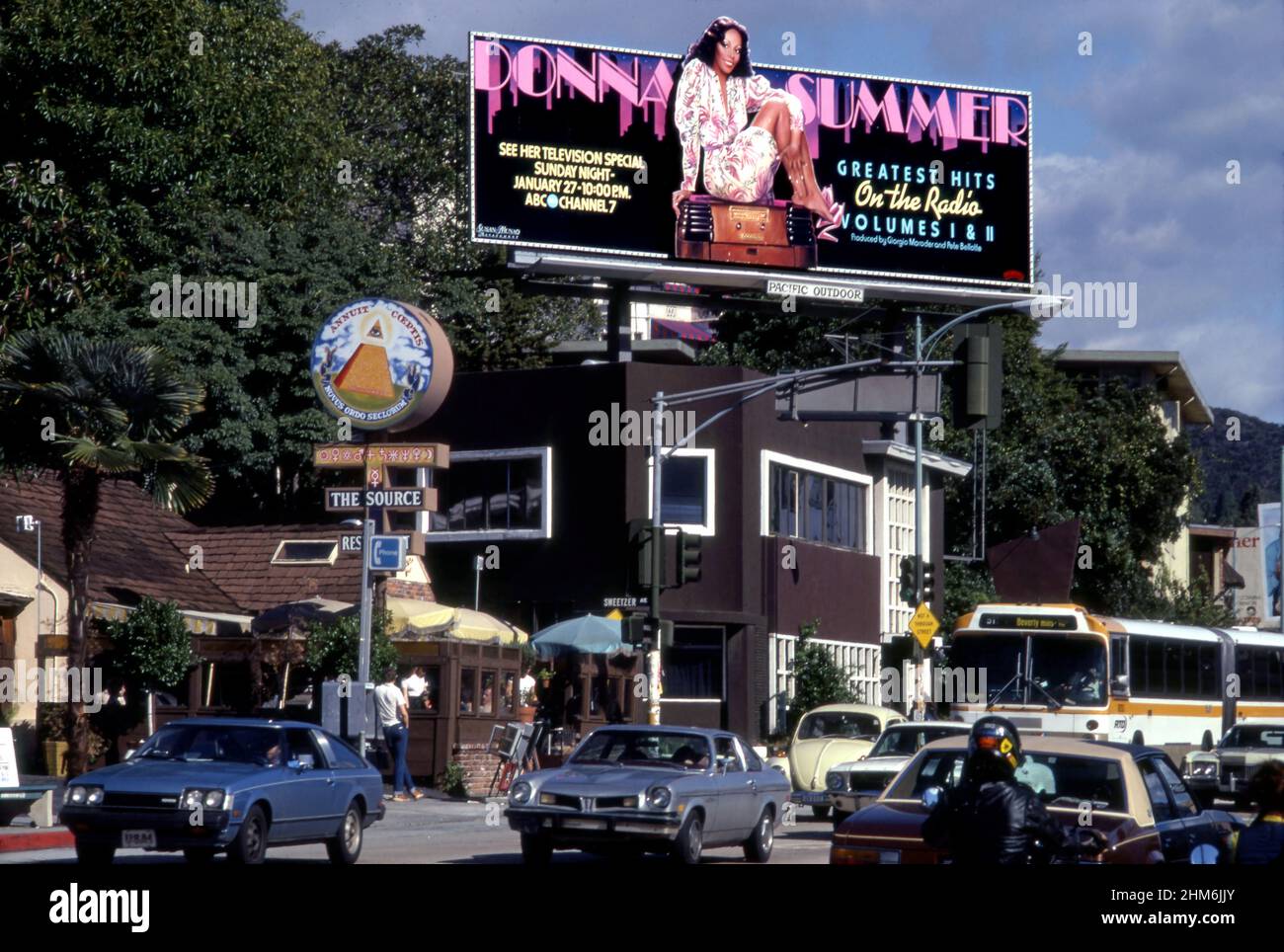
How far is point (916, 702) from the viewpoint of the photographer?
116ft

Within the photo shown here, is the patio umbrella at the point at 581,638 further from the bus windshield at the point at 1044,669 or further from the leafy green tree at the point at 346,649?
the bus windshield at the point at 1044,669

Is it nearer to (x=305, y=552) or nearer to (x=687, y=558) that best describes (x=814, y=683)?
(x=305, y=552)

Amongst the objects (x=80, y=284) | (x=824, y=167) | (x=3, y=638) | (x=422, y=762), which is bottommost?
(x=422, y=762)

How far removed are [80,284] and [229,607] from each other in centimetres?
922

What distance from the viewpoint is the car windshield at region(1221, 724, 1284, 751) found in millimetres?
34125

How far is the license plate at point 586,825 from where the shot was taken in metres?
17.8

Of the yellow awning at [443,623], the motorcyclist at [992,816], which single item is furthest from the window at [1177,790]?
the yellow awning at [443,623]

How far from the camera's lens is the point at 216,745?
60.0 ft

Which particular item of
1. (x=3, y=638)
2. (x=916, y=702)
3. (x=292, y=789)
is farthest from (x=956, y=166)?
(x=292, y=789)

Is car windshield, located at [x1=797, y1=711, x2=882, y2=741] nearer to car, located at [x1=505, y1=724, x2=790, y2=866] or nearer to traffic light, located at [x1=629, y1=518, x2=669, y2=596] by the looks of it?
traffic light, located at [x1=629, y1=518, x2=669, y2=596]

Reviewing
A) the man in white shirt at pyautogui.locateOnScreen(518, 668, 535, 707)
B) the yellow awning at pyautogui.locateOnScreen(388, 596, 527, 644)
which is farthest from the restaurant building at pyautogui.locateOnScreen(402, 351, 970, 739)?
the yellow awning at pyautogui.locateOnScreen(388, 596, 527, 644)

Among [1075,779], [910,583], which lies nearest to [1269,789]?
[1075,779]

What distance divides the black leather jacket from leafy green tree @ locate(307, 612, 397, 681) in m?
19.0
